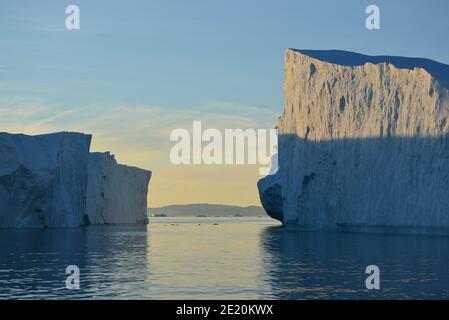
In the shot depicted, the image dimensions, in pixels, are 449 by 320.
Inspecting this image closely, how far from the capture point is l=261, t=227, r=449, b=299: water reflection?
19812mm

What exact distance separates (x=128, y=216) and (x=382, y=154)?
170ft

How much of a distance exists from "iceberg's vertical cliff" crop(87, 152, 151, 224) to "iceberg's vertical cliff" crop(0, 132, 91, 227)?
588 inches

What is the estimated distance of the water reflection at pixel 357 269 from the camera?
65.0ft

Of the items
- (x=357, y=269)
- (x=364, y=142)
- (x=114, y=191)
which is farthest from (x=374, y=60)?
(x=114, y=191)

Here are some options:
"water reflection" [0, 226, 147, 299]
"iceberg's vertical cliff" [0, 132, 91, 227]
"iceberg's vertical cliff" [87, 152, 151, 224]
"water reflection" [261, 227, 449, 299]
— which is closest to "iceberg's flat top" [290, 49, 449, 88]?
"water reflection" [261, 227, 449, 299]

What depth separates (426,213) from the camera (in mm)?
44531

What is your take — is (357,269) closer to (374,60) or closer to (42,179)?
(374,60)

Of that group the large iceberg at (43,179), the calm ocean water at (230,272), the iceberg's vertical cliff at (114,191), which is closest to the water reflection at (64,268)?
the calm ocean water at (230,272)

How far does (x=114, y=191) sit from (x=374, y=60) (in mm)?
42968

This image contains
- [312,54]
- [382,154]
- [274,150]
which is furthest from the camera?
[274,150]

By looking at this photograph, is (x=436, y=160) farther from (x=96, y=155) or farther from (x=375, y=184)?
(x=96, y=155)

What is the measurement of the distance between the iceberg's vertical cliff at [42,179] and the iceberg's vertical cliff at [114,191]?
1494cm

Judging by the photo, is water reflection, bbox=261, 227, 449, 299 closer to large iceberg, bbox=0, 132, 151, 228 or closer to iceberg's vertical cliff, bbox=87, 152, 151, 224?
large iceberg, bbox=0, 132, 151, 228
